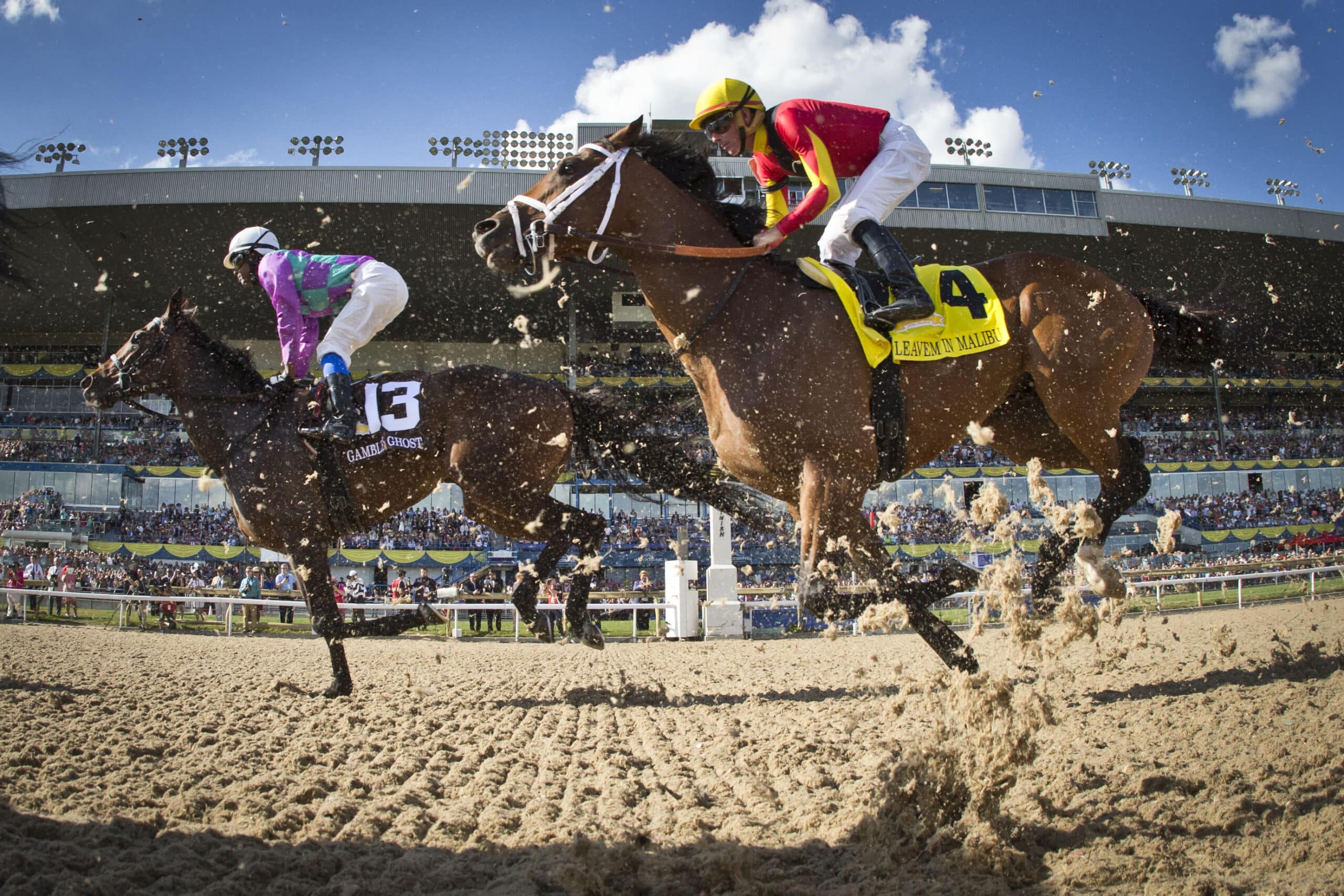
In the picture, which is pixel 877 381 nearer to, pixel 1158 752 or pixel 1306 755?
pixel 1158 752

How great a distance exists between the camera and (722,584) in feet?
36.9

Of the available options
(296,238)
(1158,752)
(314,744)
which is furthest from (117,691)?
(296,238)

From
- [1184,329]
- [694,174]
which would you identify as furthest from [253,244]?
[1184,329]

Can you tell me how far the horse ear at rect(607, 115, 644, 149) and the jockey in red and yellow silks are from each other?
0.22 m

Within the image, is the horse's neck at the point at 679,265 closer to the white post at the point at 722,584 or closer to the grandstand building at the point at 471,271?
the white post at the point at 722,584

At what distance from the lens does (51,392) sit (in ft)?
88.8

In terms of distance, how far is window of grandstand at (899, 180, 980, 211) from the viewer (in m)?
24.2

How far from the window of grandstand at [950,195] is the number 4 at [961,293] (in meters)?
22.7

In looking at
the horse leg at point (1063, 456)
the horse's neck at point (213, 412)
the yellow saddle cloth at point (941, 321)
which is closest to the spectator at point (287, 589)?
the horse's neck at point (213, 412)

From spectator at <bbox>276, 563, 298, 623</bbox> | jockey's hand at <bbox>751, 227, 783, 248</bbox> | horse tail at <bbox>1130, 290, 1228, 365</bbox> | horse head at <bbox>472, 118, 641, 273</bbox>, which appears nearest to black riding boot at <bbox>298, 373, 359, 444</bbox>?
horse head at <bbox>472, 118, 641, 273</bbox>

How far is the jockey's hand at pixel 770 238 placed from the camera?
2996mm

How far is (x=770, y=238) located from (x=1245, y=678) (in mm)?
2815

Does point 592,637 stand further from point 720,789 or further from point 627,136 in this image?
point 627,136

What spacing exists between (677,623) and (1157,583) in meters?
6.46
